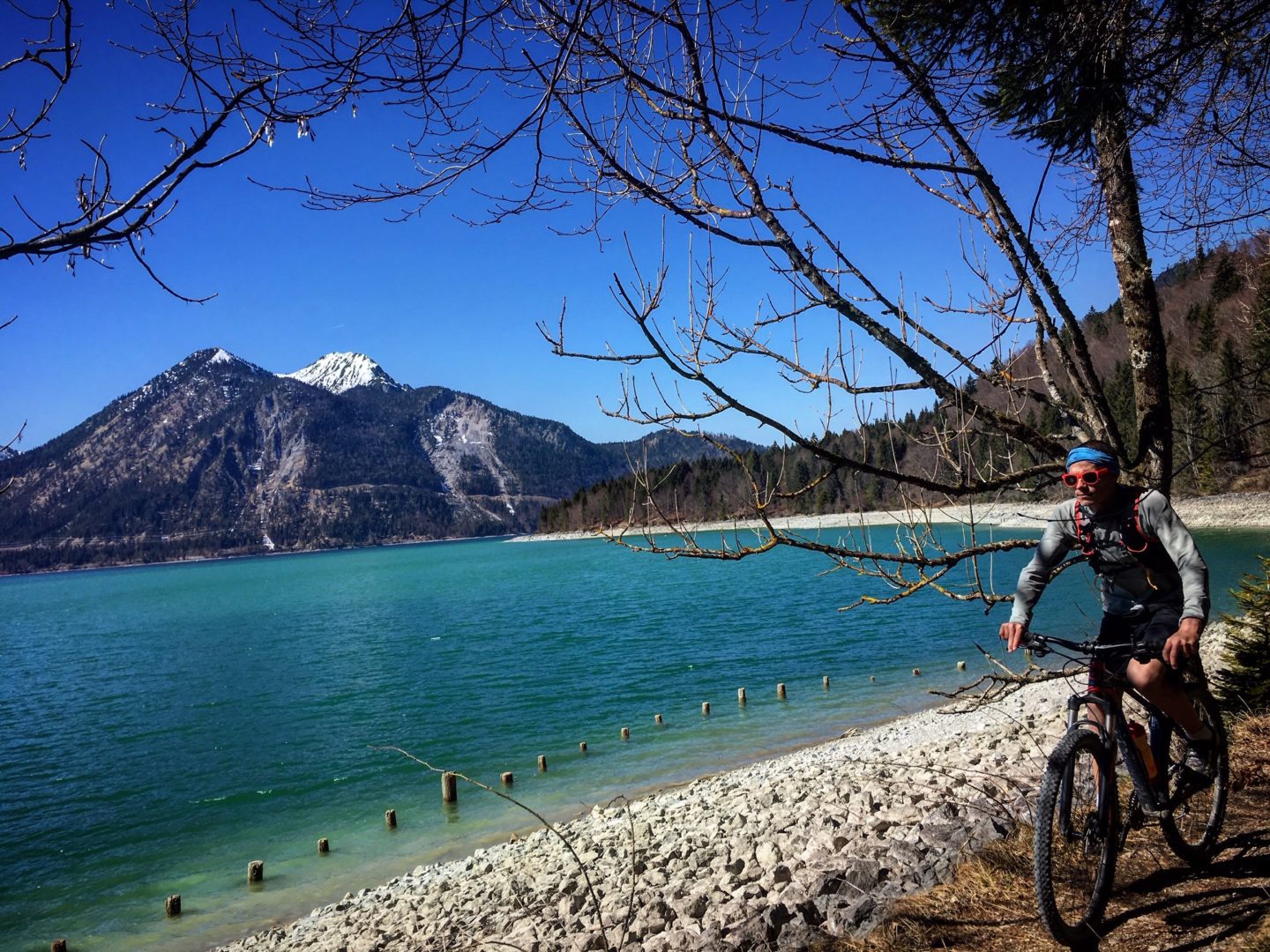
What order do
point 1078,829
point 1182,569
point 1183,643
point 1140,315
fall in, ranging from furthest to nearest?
point 1140,315 → point 1078,829 → point 1182,569 → point 1183,643

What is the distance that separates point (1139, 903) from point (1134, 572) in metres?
1.67

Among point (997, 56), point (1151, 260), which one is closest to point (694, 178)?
point (997, 56)

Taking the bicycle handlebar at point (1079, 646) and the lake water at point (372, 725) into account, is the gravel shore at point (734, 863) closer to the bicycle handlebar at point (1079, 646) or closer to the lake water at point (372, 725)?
the bicycle handlebar at point (1079, 646)

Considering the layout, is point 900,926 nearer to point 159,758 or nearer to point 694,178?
point 694,178

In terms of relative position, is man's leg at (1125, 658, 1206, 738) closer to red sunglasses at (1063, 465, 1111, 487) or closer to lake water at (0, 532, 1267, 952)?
lake water at (0, 532, 1267, 952)

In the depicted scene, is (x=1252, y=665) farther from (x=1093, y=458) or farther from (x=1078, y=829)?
(x=1093, y=458)

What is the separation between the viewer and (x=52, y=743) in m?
23.3

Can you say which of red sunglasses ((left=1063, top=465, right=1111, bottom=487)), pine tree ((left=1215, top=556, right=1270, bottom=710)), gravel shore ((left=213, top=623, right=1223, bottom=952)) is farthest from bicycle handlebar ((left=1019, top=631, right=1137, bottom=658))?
pine tree ((left=1215, top=556, right=1270, bottom=710))

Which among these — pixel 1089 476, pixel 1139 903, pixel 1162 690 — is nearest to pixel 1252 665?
pixel 1139 903

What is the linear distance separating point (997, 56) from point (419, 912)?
10.5 meters

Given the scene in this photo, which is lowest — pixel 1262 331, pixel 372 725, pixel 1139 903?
pixel 372 725

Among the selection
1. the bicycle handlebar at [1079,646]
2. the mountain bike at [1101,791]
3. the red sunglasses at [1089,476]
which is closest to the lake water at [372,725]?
the bicycle handlebar at [1079,646]

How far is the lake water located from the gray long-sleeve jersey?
0.49 m

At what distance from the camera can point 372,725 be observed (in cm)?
2222
